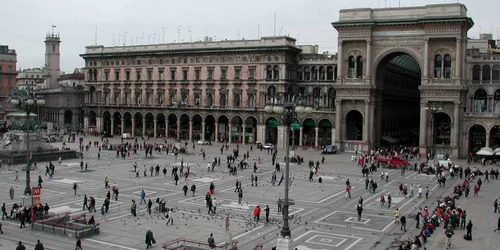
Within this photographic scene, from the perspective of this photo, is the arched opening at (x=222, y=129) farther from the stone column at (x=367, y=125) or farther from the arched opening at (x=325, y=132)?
the stone column at (x=367, y=125)

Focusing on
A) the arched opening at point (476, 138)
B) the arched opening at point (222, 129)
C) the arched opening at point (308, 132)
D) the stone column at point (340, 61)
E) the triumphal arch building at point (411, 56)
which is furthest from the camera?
the arched opening at point (222, 129)

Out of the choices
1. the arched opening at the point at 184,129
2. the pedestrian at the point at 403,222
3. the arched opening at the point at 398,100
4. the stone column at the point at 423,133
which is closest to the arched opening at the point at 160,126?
the arched opening at the point at 184,129

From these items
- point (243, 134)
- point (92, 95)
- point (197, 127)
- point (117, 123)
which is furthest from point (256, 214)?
point (92, 95)

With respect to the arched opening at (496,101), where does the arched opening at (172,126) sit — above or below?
below

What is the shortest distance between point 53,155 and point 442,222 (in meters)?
46.8

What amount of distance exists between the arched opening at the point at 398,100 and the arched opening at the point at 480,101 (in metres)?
6.21

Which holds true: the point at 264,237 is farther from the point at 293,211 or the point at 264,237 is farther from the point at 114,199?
the point at 114,199

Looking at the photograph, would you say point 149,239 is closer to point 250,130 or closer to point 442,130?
point 442,130

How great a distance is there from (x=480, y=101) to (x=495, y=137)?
215 inches

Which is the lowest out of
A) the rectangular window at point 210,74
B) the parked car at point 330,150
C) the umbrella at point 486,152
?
the parked car at point 330,150

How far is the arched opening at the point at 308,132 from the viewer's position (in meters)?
90.0

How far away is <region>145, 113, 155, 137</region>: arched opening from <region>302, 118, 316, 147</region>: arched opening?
3022 cm

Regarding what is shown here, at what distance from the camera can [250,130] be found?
94.9 meters

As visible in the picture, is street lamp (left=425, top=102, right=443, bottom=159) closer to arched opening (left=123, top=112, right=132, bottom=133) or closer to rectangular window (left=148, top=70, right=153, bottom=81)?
rectangular window (left=148, top=70, right=153, bottom=81)
